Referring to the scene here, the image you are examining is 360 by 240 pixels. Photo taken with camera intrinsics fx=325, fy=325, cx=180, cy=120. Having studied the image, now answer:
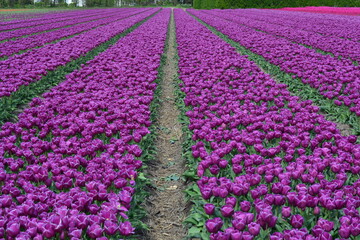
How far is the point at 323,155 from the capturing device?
4.66 meters

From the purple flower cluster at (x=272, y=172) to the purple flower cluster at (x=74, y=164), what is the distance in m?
1.00

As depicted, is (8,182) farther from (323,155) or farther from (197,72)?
(197,72)

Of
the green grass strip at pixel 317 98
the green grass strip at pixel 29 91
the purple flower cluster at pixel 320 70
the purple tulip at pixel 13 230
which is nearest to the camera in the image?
the purple tulip at pixel 13 230

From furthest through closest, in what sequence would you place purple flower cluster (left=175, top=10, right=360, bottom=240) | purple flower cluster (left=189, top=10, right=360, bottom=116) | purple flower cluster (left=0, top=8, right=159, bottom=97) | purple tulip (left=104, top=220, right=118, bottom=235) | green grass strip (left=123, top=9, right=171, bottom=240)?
purple flower cluster (left=0, top=8, right=159, bottom=97) → purple flower cluster (left=189, top=10, right=360, bottom=116) → green grass strip (left=123, top=9, right=171, bottom=240) → purple flower cluster (left=175, top=10, right=360, bottom=240) → purple tulip (left=104, top=220, right=118, bottom=235)

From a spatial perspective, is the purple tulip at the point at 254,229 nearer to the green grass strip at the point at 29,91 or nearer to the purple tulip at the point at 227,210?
the purple tulip at the point at 227,210

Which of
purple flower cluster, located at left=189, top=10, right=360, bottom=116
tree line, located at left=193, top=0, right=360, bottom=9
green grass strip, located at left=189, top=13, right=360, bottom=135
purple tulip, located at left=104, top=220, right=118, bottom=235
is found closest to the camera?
purple tulip, located at left=104, top=220, right=118, bottom=235

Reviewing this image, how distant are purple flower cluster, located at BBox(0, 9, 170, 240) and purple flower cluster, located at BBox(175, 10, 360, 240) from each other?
997mm

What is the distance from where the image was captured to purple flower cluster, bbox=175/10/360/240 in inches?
125

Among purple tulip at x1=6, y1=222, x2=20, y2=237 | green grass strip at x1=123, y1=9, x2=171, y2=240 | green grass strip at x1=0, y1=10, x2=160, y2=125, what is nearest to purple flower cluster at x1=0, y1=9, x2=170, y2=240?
purple tulip at x1=6, y1=222, x2=20, y2=237

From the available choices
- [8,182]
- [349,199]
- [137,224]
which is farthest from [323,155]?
[8,182]

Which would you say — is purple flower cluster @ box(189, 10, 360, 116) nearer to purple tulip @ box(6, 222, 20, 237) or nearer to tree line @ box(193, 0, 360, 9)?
purple tulip @ box(6, 222, 20, 237)

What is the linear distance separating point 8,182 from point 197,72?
7.15 meters

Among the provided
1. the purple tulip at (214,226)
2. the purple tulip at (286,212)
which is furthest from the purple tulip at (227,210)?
the purple tulip at (286,212)

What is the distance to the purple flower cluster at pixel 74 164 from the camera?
3135mm
